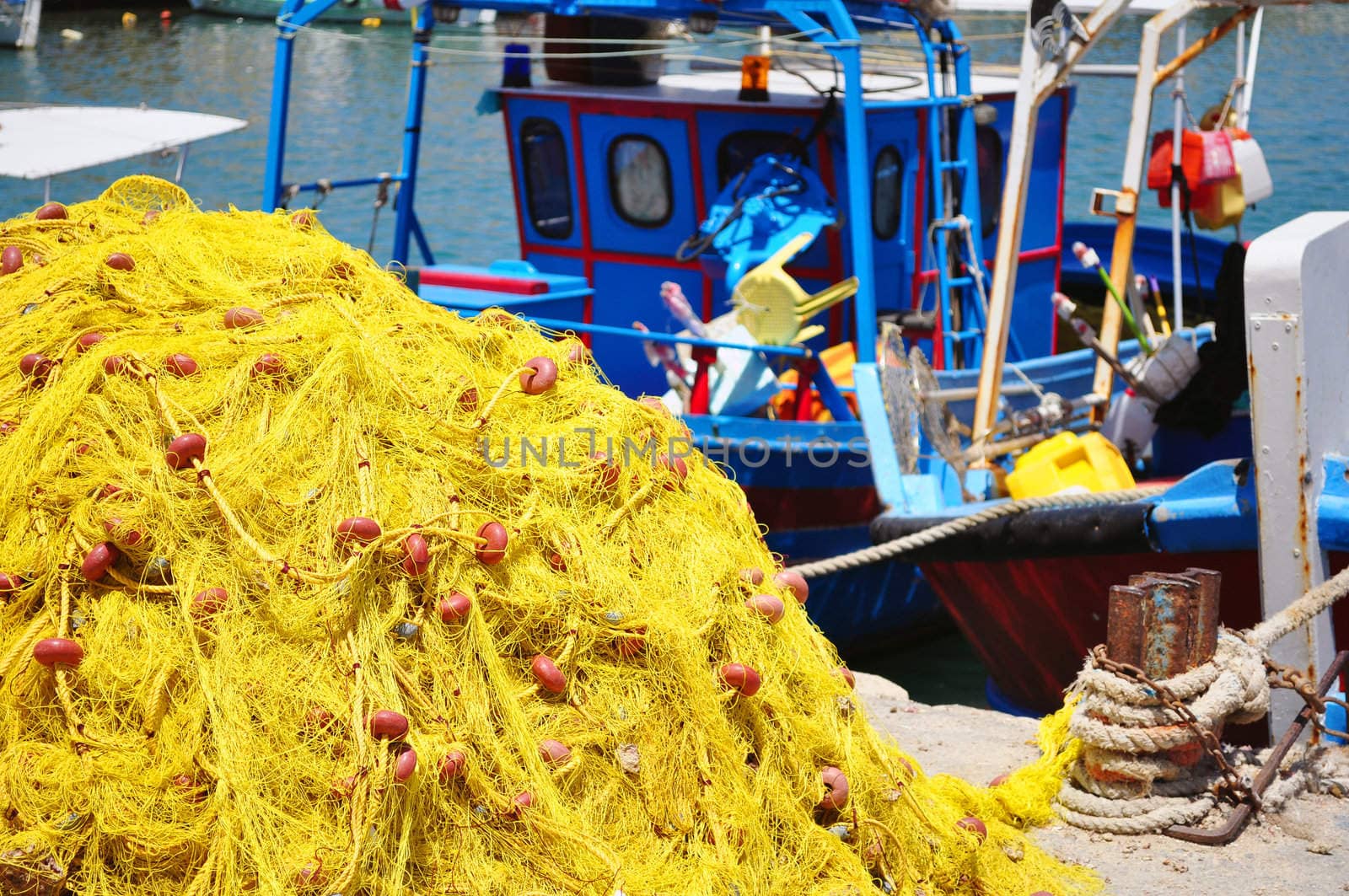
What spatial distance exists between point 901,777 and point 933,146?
542cm

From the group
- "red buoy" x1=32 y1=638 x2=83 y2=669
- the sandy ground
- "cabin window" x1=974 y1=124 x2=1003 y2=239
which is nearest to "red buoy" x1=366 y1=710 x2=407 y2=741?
"red buoy" x1=32 y1=638 x2=83 y2=669

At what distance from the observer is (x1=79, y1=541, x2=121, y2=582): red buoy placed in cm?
297

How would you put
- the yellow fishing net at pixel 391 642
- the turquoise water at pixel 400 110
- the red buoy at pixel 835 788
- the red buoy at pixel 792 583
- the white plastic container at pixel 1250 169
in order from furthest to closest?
the turquoise water at pixel 400 110, the white plastic container at pixel 1250 169, the red buoy at pixel 792 583, the red buoy at pixel 835 788, the yellow fishing net at pixel 391 642

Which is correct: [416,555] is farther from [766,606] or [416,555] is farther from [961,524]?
[961,524]

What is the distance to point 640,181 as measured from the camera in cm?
886

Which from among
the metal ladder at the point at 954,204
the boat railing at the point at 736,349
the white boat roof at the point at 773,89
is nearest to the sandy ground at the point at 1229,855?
the boat railing at the point at 736,349

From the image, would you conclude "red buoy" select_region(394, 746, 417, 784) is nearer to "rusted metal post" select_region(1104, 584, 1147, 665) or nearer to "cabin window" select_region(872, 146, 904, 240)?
"rusted metal post" select_region(1104, 584, 1147, 665)

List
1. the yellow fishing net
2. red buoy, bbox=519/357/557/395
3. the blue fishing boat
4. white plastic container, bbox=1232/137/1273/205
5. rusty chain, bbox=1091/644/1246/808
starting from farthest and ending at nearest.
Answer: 1. white plastic container, bbox=1232/137/1273/205
2. the blue fishing boat
3. rusty chain, bbox=1091/644/1246/808
4. red buoy, bbox=519/357/557/395
5. the yellow fishing net

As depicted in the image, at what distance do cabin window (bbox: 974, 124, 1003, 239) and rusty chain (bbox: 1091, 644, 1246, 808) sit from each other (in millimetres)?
6017

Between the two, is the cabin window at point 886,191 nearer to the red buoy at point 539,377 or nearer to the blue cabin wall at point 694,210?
the blue cabin wall at point 694,210

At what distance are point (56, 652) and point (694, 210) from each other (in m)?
6.30

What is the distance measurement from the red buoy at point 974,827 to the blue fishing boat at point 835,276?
6.91ft

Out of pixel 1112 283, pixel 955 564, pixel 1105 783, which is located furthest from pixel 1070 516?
pixel 1112 283

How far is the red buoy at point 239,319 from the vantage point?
340 cm
